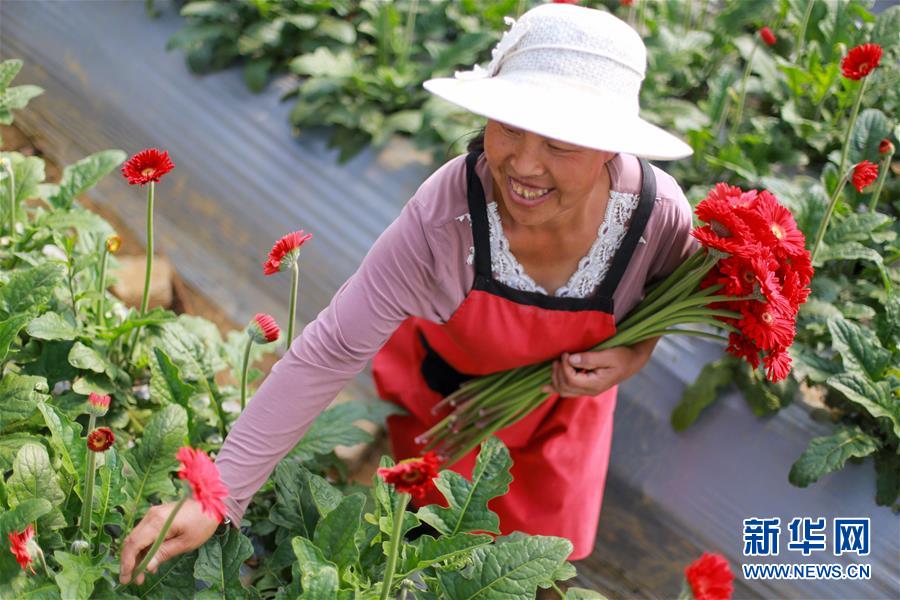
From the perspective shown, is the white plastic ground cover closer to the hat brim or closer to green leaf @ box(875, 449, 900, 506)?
green leaf @ box(875, 449, 900, 506)

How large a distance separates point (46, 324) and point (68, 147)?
1.44 m

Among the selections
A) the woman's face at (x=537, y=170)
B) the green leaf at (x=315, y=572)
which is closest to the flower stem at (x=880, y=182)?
the woman's face at (x=537, y=170)

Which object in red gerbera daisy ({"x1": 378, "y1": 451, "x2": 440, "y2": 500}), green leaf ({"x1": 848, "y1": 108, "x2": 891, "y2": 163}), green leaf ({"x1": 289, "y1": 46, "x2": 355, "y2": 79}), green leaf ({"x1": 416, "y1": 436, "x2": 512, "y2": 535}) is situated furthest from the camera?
green leaf ({"x1": 289, "y1": 46, "x2": 355, "y2": 79})

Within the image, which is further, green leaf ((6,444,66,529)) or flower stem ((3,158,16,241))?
flower stem ((3,158,16,241))

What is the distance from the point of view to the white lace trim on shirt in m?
1.26

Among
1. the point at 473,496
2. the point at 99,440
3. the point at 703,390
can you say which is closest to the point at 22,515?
the point at 99,440

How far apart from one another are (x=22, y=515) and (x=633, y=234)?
0.86 metres

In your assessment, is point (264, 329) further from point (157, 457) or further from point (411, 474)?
point (411, 474)

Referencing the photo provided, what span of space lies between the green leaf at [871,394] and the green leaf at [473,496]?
0.66 metres

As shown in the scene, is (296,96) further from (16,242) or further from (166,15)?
(16,242)

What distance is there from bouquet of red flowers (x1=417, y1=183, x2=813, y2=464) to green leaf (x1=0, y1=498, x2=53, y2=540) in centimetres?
75

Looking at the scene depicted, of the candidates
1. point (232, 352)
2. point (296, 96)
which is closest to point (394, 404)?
point (232, 352)

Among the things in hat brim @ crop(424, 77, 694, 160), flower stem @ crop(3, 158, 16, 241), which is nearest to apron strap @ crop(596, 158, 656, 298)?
hat brim @ crop(424, 77, 694, 160)

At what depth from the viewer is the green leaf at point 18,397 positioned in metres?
1.21
